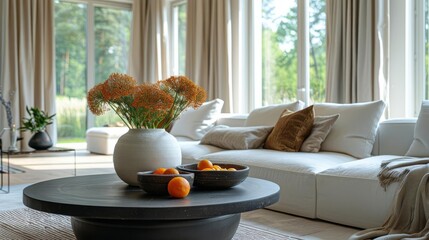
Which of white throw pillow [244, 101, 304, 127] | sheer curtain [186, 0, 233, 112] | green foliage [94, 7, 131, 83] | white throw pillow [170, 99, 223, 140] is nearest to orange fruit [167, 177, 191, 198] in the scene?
white throw pillow [244, 101, 304, 127]

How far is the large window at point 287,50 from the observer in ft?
18.0

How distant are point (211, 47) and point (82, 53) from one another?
2683 millimetres

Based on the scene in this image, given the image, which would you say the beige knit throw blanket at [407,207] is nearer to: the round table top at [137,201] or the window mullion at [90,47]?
the round table top at [137,201]

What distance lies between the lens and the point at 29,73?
7.46 m

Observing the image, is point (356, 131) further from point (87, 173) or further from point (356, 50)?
point (87, 173)

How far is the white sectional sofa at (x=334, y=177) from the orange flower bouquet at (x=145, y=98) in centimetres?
104

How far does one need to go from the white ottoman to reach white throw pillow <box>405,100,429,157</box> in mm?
4633

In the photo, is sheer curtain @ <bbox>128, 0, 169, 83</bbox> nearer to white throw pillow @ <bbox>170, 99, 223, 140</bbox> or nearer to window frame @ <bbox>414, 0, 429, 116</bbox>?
white throw pillow @ <bbox>170, 99, 223, 140</bbox>

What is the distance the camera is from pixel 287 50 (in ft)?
19.4

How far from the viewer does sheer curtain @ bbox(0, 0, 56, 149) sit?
7.29 metres

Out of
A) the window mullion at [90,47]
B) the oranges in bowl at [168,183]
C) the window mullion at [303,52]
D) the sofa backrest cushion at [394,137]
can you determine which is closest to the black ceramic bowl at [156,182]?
the oranges in bowl at [168,183]

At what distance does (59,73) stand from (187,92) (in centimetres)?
618

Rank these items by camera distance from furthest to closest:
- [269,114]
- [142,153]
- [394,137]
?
[269,114] → [394,137] → [142,153]

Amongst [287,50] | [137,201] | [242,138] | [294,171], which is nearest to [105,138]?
[287,50]
